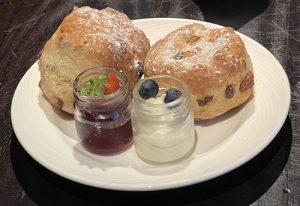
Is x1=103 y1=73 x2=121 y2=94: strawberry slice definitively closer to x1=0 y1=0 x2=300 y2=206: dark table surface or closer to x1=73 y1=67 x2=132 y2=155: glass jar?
x1=73 y1=67 x2=132 y2=155: glass jar

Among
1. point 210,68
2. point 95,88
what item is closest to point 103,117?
point 95,88

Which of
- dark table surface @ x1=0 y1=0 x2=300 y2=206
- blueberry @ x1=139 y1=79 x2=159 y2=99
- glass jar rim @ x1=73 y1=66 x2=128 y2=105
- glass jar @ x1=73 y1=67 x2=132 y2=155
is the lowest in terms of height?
dark table surface @ x1=0 y1=0 x2=300 y2=206

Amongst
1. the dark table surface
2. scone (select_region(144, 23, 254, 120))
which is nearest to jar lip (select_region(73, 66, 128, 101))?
scone (select_region(144, 23, 254, 120))

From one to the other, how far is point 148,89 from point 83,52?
0.71 feet

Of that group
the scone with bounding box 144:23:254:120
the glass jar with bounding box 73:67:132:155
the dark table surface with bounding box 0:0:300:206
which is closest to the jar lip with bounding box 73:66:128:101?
the glass jar with bounding box 73:67:132:155

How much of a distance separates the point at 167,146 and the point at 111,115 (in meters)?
0.16

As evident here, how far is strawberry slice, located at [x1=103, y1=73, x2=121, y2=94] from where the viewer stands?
3.95 feet

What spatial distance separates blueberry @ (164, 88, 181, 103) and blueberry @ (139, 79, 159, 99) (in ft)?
0.13

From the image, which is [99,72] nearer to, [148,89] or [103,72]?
[103,72]

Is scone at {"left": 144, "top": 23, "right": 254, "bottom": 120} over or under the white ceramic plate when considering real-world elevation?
over

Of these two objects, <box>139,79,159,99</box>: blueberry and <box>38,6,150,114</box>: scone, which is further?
<box>38,6,150,114</box>: scone

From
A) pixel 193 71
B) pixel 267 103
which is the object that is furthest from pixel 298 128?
pixel 193 71

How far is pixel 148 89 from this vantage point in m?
1.17

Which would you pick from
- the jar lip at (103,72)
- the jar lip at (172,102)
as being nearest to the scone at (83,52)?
the jar lip at (103,72)
